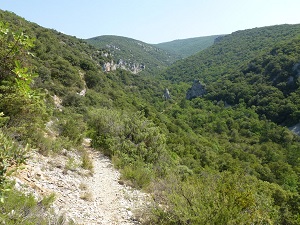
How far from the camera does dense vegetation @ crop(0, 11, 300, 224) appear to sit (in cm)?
546

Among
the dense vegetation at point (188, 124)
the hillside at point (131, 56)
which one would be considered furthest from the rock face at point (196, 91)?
the hillside at point (131, 56)

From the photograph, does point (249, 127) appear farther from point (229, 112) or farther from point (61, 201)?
point (61, 201)

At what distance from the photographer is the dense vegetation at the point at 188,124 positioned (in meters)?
5.46

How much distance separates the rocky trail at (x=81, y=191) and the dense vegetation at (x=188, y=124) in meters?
0.52

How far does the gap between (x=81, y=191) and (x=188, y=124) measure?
55.5 m

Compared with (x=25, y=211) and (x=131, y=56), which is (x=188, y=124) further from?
(x=131, y=56)

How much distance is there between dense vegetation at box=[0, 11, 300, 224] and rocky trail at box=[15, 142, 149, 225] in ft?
1.72

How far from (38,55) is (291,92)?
62283 mm

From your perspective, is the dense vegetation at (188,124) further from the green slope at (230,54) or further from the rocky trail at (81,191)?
the green slope at (230,54)

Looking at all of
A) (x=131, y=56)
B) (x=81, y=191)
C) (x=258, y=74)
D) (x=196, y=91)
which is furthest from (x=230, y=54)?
(x=81, y=191)

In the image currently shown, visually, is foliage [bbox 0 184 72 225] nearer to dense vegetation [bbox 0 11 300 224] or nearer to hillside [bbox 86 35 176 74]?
dense vegetation [bbox 0 11 300 224]

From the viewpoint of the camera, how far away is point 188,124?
61.2 metres

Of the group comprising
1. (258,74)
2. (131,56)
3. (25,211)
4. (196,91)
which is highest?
(25,211)

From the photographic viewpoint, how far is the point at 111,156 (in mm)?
10547
